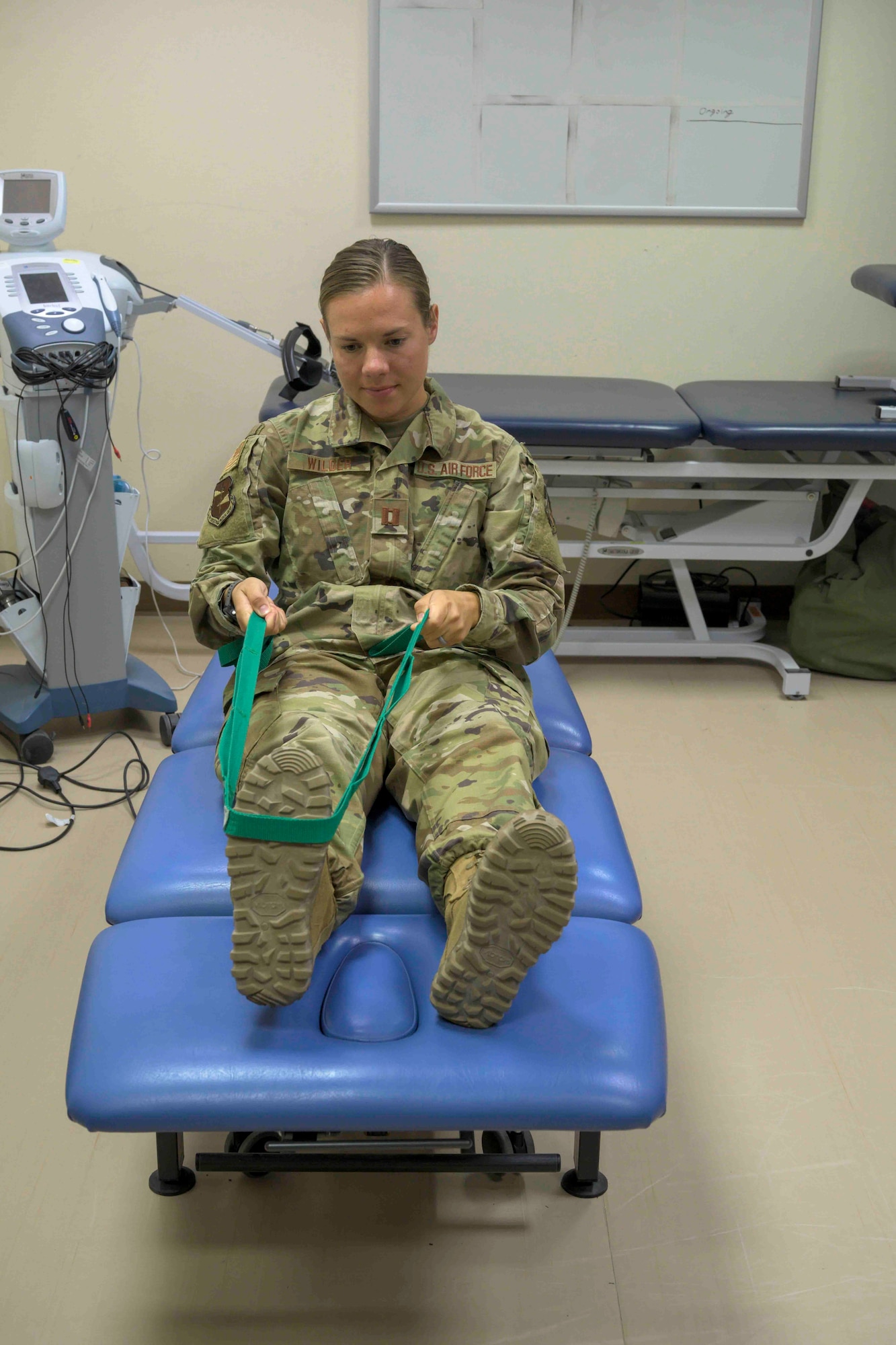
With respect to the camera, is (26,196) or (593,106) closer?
(26,196)

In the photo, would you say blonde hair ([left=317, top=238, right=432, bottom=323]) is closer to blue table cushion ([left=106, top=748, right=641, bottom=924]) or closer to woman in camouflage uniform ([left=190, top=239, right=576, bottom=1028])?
woman in camouflage uniform ([left=190, top=239, right=576, bottom=1028])

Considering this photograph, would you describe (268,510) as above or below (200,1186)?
above

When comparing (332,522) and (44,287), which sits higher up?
(44,287)

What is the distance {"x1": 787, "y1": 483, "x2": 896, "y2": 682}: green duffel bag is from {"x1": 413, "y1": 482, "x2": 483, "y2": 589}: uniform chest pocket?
5.02ft

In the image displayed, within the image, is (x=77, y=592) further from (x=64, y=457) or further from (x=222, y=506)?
(x=222, y=506)

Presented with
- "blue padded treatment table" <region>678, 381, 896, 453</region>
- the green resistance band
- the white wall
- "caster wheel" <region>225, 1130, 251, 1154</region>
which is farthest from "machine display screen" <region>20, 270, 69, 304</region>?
"caster wheel" <region>225, 1130, 251, 1154</region>

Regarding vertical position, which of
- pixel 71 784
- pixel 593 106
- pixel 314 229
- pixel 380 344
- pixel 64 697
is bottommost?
pixel 71 784

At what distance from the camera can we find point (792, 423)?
8.96ft

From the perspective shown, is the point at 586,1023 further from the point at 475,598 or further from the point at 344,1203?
the point at 475,598

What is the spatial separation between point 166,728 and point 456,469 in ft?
3.75

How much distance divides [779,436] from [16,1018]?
1.96 meters

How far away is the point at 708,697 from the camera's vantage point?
3025 mm

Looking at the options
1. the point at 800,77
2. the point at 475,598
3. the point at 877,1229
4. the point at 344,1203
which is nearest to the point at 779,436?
the point at 800,77

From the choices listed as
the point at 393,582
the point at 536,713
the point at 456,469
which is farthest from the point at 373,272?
the point at 536,713
